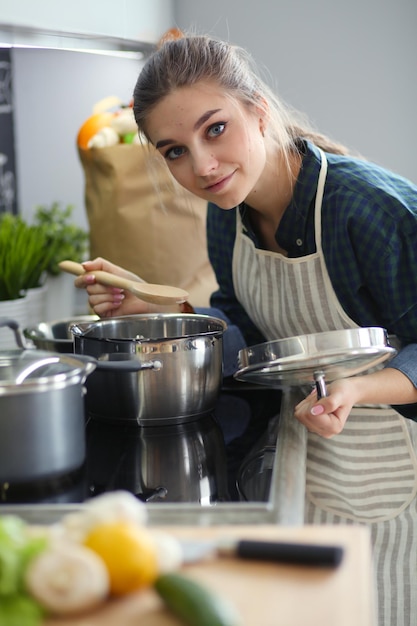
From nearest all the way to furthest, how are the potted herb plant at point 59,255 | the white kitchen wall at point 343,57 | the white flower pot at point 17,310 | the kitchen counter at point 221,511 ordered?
the kitchen counter at point 221,511
the white flower pot at point 17,310
the potted herb plant at point 59,255
the white kitchen wall at point 343,57

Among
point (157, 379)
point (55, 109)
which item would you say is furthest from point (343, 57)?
point (157, 379)

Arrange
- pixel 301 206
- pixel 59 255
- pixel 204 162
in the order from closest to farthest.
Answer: pixel 204 162
pixel 301 206
pixel 59 255

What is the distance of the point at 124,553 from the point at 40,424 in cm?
26

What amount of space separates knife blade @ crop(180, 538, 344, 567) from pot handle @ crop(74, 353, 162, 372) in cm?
29

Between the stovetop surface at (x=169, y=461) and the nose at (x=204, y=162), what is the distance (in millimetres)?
329

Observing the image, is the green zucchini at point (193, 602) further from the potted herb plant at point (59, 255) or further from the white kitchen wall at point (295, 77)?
the white kitchen wall at point (295, 77)

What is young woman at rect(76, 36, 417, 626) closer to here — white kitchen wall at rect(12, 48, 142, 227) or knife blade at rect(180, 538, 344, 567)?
knife blade at rect(180, 538, 344, 567)

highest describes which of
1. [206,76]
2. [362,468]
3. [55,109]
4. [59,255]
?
[55,109]

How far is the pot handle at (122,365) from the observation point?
88 cm

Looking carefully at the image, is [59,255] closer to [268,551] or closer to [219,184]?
[219,184]

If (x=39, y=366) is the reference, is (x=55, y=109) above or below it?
above

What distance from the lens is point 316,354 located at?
3.05 ft

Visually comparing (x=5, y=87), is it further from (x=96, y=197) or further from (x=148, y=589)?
(x=148, y=589)

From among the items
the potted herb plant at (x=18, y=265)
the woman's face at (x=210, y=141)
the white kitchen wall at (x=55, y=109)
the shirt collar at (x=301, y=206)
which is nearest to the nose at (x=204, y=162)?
the woman's face at (x=210, y=141)
